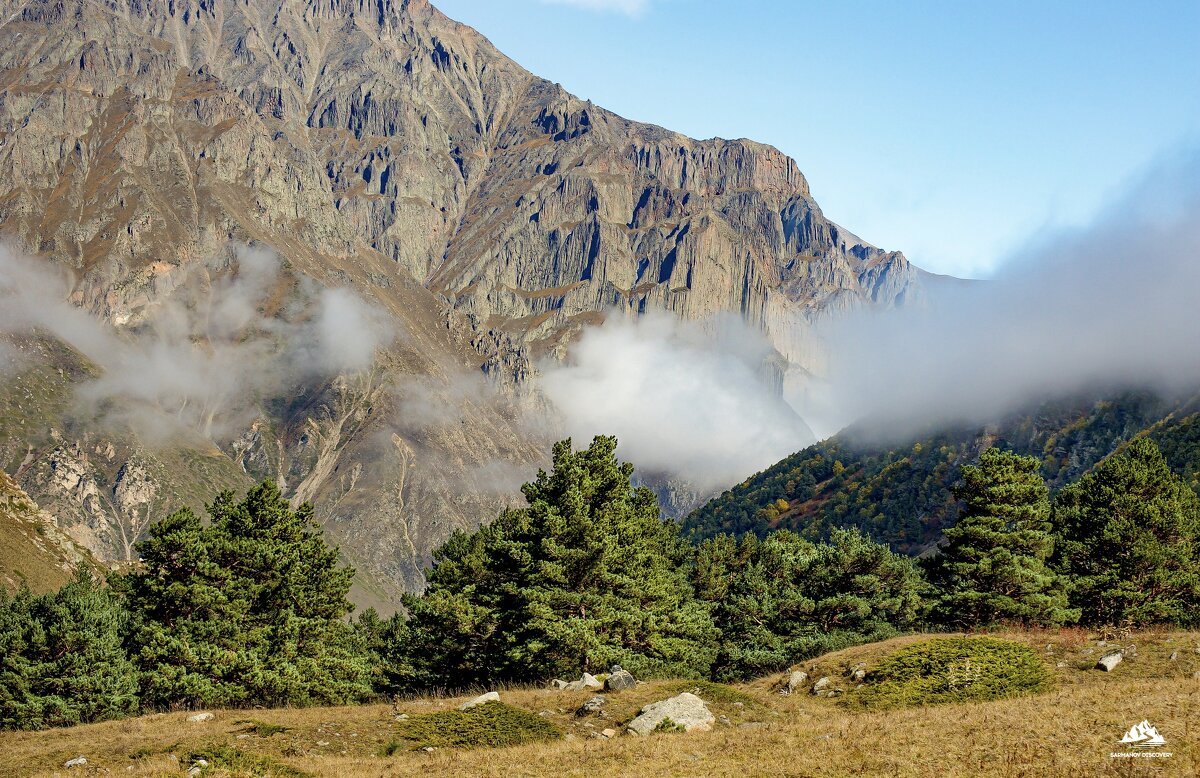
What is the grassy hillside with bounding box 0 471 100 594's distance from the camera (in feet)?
487

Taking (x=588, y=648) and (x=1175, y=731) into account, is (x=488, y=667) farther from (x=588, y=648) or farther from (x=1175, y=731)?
(x=1175, y=731)

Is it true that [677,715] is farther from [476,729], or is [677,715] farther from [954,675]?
[954,675]

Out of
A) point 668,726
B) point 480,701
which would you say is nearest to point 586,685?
point 480,701

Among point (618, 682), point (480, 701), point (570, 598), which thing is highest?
point (570, 598)

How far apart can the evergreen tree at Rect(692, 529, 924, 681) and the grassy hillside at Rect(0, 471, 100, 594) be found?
383 feet

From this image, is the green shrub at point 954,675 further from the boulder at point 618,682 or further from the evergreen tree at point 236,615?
the evergreen tree at point 236,615

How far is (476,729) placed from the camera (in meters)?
29.7

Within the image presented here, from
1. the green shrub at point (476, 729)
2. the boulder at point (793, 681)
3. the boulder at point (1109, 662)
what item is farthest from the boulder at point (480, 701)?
the boulder at point (1109, 662)

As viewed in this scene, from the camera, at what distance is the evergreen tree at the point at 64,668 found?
4828cm

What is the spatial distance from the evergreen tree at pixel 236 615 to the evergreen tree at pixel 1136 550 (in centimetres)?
4568

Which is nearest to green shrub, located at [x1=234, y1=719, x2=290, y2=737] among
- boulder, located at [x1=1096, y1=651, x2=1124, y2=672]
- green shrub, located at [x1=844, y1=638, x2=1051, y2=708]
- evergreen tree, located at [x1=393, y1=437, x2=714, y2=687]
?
evergreen tree, located at [x1=393, y1=437, x2=714, y2=687]

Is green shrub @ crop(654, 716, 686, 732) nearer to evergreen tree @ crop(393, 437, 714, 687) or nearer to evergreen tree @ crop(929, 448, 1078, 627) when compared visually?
evergreen tree @ crop(393, 437, 714, 687)

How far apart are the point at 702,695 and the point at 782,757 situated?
10.2 meters

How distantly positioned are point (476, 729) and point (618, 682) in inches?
320
